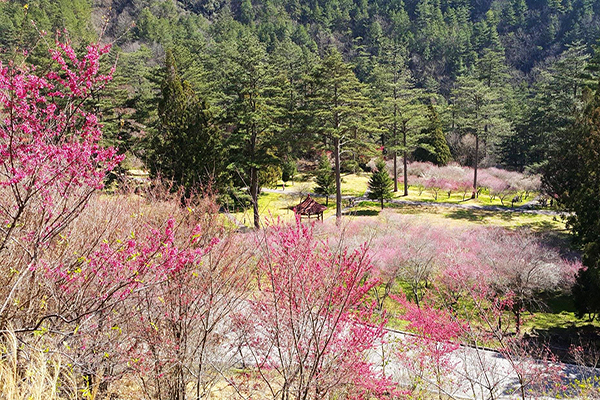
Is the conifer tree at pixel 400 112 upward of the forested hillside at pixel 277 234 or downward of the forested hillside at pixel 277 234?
upward

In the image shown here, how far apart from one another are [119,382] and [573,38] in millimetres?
106165

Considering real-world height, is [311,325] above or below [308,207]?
above

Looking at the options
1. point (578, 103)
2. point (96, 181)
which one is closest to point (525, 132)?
point (578, 103)

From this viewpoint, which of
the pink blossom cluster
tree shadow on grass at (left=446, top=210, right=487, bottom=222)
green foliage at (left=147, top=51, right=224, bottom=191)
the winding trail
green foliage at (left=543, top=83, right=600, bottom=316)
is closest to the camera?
green foliage at (left=543, top=83, right=600, bottom=316)

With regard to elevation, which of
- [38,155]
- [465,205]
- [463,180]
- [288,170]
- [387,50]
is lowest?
[465,205]

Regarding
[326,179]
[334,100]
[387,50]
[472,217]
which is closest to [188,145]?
[334,100]

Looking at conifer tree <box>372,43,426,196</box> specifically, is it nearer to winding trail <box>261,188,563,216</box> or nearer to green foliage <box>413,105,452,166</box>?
winding trail <box>261,188,563,216</box>

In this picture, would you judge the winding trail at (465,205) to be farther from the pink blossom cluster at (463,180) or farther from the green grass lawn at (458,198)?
the pink blossom cluster at (463,180)

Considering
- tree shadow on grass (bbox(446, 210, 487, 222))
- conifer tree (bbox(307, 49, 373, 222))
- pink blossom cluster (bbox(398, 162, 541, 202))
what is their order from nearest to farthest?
conifer tree (bbox(307, 49, 373, 222)) < tree shadow on grass (bbox(446, 210, 487, 222)) < pink blossom cluster (bbox(398, 162, 541, 202))

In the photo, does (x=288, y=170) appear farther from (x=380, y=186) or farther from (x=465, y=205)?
(x=465, y=205)

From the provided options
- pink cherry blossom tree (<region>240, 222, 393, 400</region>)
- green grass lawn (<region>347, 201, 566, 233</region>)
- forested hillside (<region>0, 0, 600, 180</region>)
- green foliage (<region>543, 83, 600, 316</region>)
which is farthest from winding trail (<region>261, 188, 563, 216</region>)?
pink cherry blossom tree (<region>240, 222, 393, 400</region>)

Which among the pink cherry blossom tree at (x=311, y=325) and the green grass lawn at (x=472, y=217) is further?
the green grass lawn at (x=472, y=217)

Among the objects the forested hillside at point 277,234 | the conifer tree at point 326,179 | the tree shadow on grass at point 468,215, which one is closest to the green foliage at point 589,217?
the forested hillside at point 277,234

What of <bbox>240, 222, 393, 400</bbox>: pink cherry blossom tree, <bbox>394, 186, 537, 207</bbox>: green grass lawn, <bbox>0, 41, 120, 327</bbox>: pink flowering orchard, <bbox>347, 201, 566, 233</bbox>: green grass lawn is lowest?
<bbox>347, 201, 566, 233</bbox>: green grass lawn
